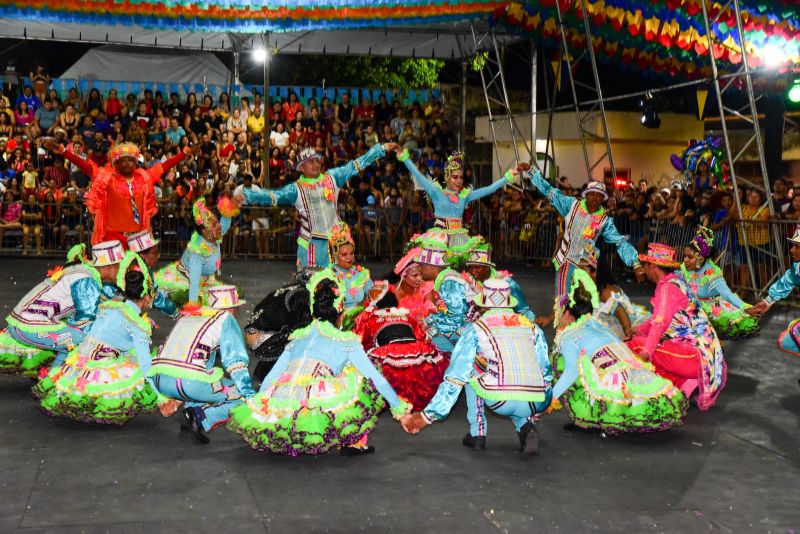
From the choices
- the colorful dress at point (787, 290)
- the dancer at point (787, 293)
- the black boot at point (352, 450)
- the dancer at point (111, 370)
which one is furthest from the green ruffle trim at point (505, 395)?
the colorful dress at point (787, 290)

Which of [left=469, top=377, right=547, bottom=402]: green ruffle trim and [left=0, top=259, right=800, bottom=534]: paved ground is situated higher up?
[left=469, top=377, right=547, bottom=402]: green ruffle trim

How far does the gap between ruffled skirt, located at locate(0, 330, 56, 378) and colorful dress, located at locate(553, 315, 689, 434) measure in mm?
3950

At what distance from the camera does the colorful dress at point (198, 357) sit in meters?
5.86

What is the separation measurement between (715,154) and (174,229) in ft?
32.6

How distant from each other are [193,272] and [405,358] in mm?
3273

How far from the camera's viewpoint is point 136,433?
6.37m

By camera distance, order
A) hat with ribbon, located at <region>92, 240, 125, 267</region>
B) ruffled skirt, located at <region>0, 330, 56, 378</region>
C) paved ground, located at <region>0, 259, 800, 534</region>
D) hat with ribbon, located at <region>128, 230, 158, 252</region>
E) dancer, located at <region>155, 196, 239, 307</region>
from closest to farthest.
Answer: paved ground, located at <region>0, 259, 800, 534</region>
hat with ribbon, located at <region>92, 240, 125, 267</region>
ruffled skirt, located at <region>0, 330, 56, 378</region>
hat with ribbon, located at <region>128, 230, 158, 252</region>
dancer, located at <region>155, 196, 239, 307</region>

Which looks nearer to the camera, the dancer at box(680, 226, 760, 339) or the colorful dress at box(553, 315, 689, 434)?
the colorful dress at box(553, 315, 689, 434)

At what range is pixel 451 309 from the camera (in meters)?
7.22

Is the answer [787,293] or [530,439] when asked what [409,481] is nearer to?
[530,439]

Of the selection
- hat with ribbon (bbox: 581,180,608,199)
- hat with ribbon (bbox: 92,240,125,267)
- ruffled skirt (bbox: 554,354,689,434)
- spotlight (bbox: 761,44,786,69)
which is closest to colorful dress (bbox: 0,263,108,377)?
hat with ribbon (bbox: 92,240,125,267)

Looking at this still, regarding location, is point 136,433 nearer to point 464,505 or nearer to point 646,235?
point 464,505

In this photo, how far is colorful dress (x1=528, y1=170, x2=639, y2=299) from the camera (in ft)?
31.1

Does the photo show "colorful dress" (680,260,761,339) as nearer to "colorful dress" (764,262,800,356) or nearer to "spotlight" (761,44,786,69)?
"colorful dress" (764,262,800,356)
